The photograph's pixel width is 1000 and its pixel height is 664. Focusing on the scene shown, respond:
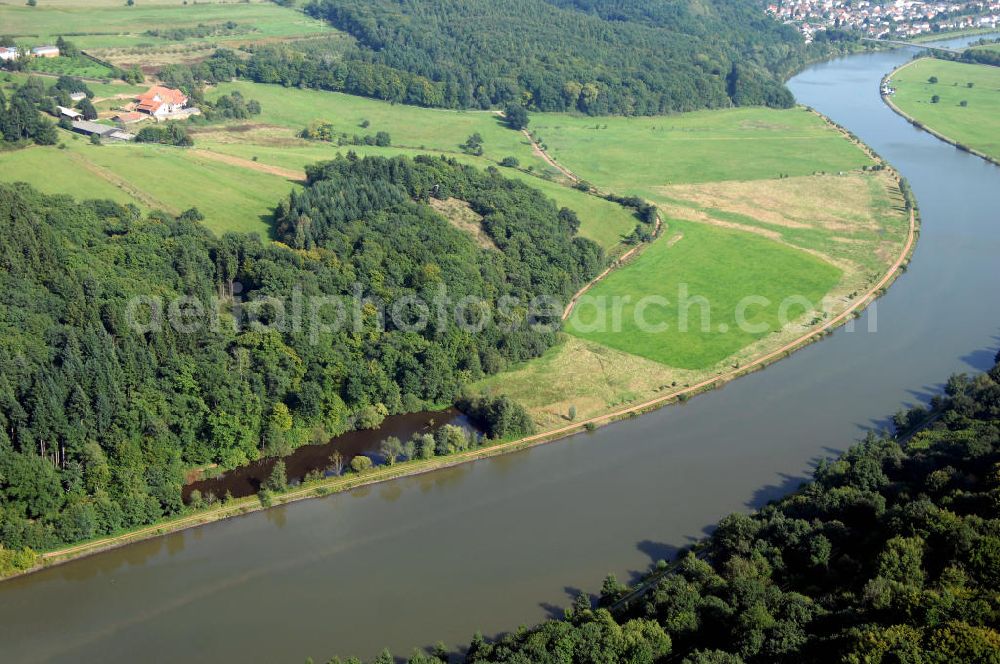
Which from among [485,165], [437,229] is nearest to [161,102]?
[485,165]

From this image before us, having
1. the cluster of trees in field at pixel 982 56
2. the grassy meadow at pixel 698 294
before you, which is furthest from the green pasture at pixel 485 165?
the cluster of trees in field at pixel 982 56

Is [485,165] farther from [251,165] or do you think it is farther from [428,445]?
[428,445]

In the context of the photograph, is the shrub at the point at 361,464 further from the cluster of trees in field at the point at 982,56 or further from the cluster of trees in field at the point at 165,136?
the cluster of trees in field at the point at 982,56

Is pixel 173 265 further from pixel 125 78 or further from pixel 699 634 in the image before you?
pixel 125 78

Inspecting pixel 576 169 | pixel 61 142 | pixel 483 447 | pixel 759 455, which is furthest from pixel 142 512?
pixel 576 169

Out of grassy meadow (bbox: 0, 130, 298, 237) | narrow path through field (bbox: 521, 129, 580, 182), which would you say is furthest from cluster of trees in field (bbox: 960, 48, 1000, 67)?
grassy meadow (bbox: 0, 130, 298, 237)

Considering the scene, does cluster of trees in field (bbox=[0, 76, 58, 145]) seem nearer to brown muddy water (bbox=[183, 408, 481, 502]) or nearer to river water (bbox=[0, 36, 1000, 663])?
brown muddy water (bbox=[183, 408, 481, 502])
